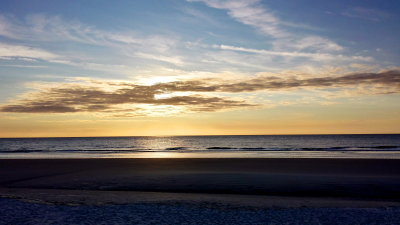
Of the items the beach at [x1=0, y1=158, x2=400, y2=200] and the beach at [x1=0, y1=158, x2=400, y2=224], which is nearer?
the beach at [x1=0, y1=158, x2=400, y2=224]

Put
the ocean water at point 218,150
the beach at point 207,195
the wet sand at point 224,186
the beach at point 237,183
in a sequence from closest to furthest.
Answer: the beach at point 207,195 → the wet sand at point 224,186 → the beach at point 237,183 → the ocean water at point 218,150

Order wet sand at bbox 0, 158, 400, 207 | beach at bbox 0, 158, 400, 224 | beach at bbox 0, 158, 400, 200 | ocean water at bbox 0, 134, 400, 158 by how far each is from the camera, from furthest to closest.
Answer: ocean water at bbox 0, 134, 400, 158 < beach at bbox 0, 158, 400, 200 < wet sand at bbox 0, 158, 400, 207 < beach at bbox 0, 158, 400, 224

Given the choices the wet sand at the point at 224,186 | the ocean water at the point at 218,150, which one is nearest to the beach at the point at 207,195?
the wet sand at the point at 224,186

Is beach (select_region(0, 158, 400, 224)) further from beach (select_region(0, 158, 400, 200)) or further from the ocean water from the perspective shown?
the ocean water

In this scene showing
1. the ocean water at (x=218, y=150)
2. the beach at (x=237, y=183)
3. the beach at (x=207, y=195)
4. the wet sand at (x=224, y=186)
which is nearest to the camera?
the beach at (x=207, y=195)

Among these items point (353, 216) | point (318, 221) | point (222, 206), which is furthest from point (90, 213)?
point (353, 216)

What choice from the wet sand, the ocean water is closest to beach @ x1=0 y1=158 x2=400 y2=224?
the wet sand

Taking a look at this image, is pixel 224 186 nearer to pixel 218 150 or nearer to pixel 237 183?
pixel 237 183

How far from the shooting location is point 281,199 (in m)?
15.8

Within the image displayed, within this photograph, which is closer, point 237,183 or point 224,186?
point 224,186

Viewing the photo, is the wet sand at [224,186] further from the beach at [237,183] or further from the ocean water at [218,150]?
the ocean water at [218,150]

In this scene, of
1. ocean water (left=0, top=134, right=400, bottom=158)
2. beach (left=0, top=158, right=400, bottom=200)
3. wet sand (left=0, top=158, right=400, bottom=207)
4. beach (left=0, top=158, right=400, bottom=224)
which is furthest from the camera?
ocean water (left=0, top=134, right=400, bottom=158)

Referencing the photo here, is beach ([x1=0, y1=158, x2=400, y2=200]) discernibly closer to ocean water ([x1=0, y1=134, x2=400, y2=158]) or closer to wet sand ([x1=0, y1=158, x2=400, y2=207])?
wet sand ([x1=0, y1=158, x2=400, y2=207])

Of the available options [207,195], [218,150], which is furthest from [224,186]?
[218,150]
